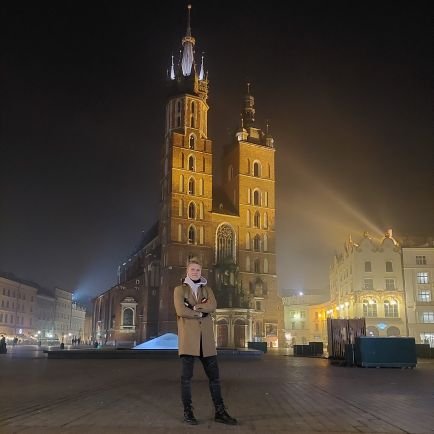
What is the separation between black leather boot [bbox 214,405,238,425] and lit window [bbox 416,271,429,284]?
64.0 metres

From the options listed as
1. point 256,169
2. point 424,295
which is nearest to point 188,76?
point 256,169

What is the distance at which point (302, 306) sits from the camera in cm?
10012

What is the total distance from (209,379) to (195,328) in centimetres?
72

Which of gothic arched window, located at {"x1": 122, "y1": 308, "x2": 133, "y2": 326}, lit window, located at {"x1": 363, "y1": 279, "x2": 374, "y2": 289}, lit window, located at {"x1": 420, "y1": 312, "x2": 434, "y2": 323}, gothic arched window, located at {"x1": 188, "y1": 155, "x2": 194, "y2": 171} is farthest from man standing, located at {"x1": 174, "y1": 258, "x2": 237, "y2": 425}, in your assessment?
gothic arched window, located at {"x1": 122, "y1": 308, "x2": 133, "y2": 326}

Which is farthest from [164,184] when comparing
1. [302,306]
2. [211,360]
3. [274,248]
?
[211,360]

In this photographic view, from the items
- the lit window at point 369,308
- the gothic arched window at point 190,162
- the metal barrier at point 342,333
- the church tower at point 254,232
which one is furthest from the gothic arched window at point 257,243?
the metal barrier at point 342,333

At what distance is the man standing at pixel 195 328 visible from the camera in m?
7.38

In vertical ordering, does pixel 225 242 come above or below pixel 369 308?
above

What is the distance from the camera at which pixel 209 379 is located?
24.2ft

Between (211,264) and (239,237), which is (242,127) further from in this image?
(211,264)

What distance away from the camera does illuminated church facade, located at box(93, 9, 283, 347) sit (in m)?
68.9

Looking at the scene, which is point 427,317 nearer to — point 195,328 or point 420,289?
point 420,289

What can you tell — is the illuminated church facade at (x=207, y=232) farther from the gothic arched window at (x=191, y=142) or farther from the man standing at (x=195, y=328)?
the man standing at (x=195, y=328)

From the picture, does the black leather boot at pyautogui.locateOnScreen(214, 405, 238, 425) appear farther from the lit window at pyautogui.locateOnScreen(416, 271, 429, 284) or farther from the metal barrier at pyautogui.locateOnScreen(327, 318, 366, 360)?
the lit window at pyautogui.locateOnScreen(416, 271, 429, 284)
